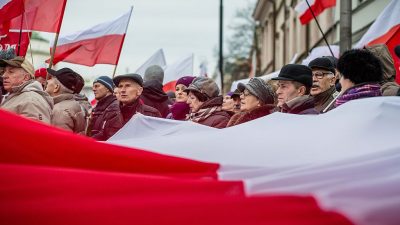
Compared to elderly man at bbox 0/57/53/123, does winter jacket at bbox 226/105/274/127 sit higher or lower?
lower

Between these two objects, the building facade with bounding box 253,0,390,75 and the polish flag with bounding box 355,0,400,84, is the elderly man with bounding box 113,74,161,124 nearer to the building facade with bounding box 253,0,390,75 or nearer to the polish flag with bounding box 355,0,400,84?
the polish flag with bounding box 355,0,400,84

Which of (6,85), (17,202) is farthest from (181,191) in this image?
(6,85)

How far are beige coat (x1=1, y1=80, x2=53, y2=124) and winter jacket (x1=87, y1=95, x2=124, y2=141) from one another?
0.61 m

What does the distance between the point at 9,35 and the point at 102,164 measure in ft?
19.2

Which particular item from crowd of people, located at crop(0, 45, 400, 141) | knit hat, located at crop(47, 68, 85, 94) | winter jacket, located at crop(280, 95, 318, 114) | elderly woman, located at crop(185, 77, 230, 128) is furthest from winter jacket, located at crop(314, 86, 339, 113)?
knit hat, located at crop(47, 68, 85, 94)

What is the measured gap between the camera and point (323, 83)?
671 centimetres

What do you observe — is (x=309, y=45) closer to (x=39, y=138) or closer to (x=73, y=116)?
(x=73, y=116)

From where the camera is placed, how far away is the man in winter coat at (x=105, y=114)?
7.09m

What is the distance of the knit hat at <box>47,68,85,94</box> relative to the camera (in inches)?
304

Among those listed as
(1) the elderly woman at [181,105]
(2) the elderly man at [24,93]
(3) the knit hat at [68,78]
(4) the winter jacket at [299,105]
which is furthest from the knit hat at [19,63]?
(4) the winter jacket at [299,105]

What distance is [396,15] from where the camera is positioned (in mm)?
8883

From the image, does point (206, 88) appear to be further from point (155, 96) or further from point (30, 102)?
point (30, 102)

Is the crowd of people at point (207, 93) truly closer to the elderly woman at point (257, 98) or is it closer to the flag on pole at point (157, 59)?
the elderly woman at point (257, 98)

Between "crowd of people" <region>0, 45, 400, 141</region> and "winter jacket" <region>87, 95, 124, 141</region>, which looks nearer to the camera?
"crowd of people" <region>0, 45, 400, 141</region>
